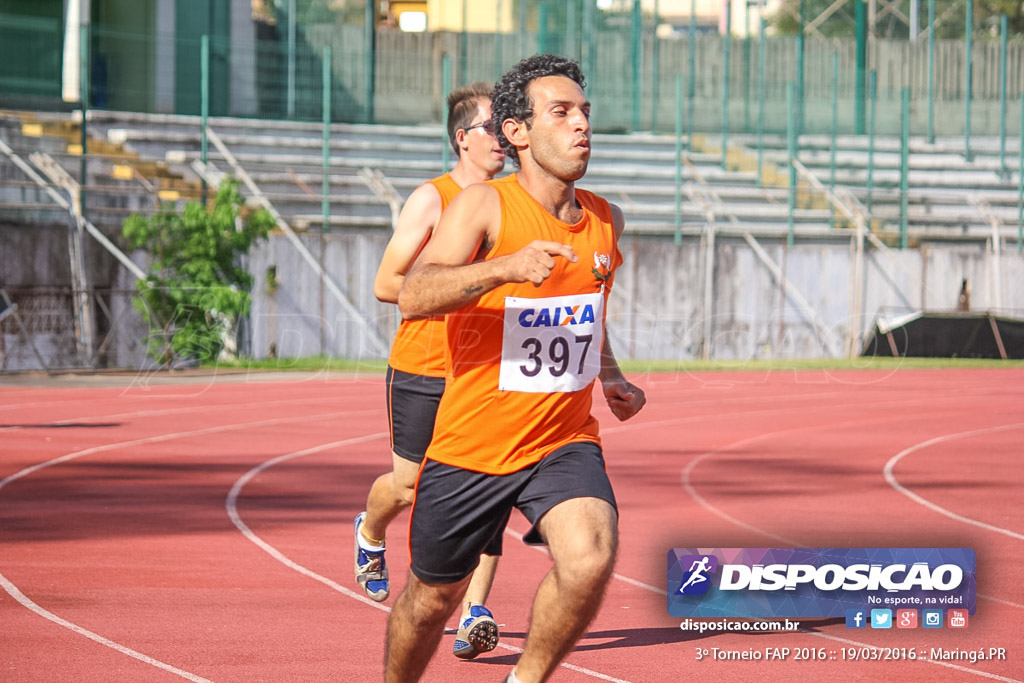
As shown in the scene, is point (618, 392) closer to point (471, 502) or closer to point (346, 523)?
point (471, 502)

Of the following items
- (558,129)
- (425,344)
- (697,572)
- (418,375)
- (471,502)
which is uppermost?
(558,129)

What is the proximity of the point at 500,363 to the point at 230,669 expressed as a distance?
2061 millimetres

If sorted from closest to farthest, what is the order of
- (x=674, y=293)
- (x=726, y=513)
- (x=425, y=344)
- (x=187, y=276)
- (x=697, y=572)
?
(x=425, y=344)
(x=697, y=572)
(x=726, y=513)
(x=187, y=276)
(x=674, y=293)

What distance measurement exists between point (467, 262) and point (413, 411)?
5.75ft

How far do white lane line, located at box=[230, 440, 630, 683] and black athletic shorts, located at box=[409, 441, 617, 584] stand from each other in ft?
4.76

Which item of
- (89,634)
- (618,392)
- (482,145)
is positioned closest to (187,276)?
(89,634)

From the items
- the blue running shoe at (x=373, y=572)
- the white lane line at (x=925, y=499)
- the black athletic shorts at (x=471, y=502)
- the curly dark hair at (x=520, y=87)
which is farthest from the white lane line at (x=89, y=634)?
the white lane line at (x=925, y=499)

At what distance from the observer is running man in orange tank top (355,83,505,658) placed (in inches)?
228

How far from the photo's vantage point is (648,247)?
27672mm

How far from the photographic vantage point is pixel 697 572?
6.43 m

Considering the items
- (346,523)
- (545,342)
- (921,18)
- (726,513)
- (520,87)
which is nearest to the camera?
(545,342)

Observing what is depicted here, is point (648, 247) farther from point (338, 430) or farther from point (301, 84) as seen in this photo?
point (338, 430)

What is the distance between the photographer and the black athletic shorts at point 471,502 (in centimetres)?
431

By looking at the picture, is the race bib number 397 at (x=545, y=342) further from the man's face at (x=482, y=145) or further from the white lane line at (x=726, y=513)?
the white lane line at (x=726, y=513)
